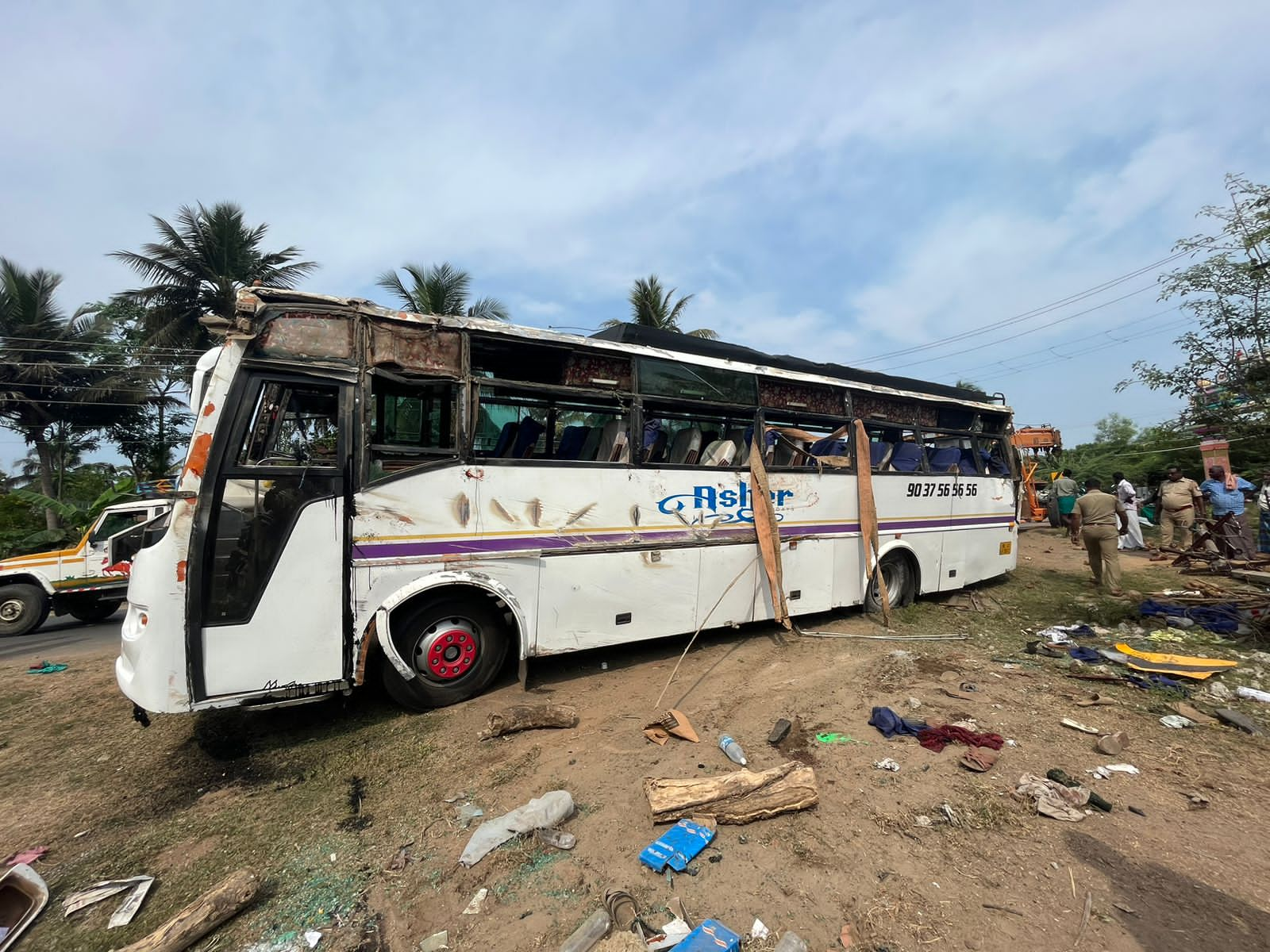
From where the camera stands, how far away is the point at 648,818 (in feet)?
10.1

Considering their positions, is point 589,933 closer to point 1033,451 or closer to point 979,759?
point 979,759

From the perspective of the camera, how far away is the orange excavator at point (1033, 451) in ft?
65.3

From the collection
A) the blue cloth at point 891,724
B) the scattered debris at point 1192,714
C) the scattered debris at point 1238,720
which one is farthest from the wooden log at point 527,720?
the scattered debris at point 1238,720

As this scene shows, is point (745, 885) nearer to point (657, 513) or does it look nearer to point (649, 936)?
point (649, 936)

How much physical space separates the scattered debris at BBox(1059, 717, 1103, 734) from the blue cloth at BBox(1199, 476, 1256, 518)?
950 cm

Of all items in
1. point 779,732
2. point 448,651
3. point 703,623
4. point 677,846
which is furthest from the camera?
point 703,623

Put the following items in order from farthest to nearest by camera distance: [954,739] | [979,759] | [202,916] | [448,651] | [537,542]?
[537,542]
[448,651]
[954,739]
[979,759]
[202,916]

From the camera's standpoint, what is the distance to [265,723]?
14.9ft

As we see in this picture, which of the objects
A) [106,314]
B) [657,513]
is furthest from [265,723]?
[106,314]

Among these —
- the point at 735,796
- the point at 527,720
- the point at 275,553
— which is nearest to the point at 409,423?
the point at 275,553

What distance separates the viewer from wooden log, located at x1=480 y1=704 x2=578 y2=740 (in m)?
4.10

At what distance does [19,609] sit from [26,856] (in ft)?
30.2

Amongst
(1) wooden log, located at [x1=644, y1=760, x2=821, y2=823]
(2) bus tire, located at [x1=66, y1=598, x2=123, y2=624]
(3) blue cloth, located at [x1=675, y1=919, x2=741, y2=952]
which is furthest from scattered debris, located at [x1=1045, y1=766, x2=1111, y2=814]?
(2) bus tire, located at [x1=66, y1=598, x2=123, y2=624]

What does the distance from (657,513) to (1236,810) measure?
13.6ft
